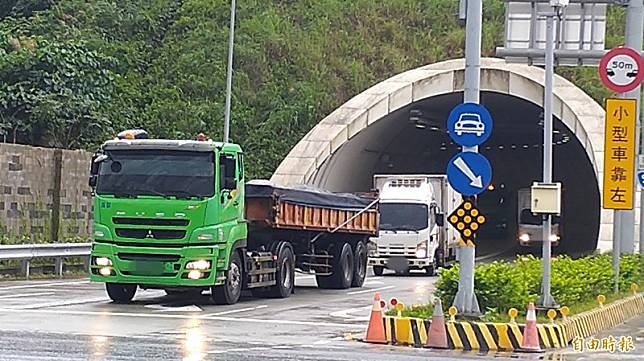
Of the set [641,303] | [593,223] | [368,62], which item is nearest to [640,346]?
[641,303]

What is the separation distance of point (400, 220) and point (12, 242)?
1165 cm

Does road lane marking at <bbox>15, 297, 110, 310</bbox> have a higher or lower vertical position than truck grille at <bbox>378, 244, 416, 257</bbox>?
lower

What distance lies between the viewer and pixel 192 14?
53.2 meters

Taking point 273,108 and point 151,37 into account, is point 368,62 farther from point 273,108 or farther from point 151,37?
point 151,37

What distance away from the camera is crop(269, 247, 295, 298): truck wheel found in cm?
2498

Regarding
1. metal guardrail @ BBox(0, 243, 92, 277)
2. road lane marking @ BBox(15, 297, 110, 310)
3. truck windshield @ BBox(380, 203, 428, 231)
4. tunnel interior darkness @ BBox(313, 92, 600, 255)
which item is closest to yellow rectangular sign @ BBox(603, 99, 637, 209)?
road lane marking @ BBox(15, 297, 110, 310)

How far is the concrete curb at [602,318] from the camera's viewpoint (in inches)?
696

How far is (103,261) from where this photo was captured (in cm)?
2152

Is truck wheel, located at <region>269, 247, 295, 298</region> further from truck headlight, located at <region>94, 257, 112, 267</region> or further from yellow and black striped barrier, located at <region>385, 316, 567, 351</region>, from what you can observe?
yellow and black striped barrier, located at <region>385, 316, 567, 351</region>

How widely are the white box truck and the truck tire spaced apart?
6.68 metres

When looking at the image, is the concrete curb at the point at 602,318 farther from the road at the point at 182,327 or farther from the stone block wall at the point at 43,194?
the stone block wall at the point at 43,194

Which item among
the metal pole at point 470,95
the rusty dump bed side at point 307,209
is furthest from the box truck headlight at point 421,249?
the metal pole at point 470,95

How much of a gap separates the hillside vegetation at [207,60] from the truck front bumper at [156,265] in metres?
18.4

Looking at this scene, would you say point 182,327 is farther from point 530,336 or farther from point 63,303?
point 530,336
